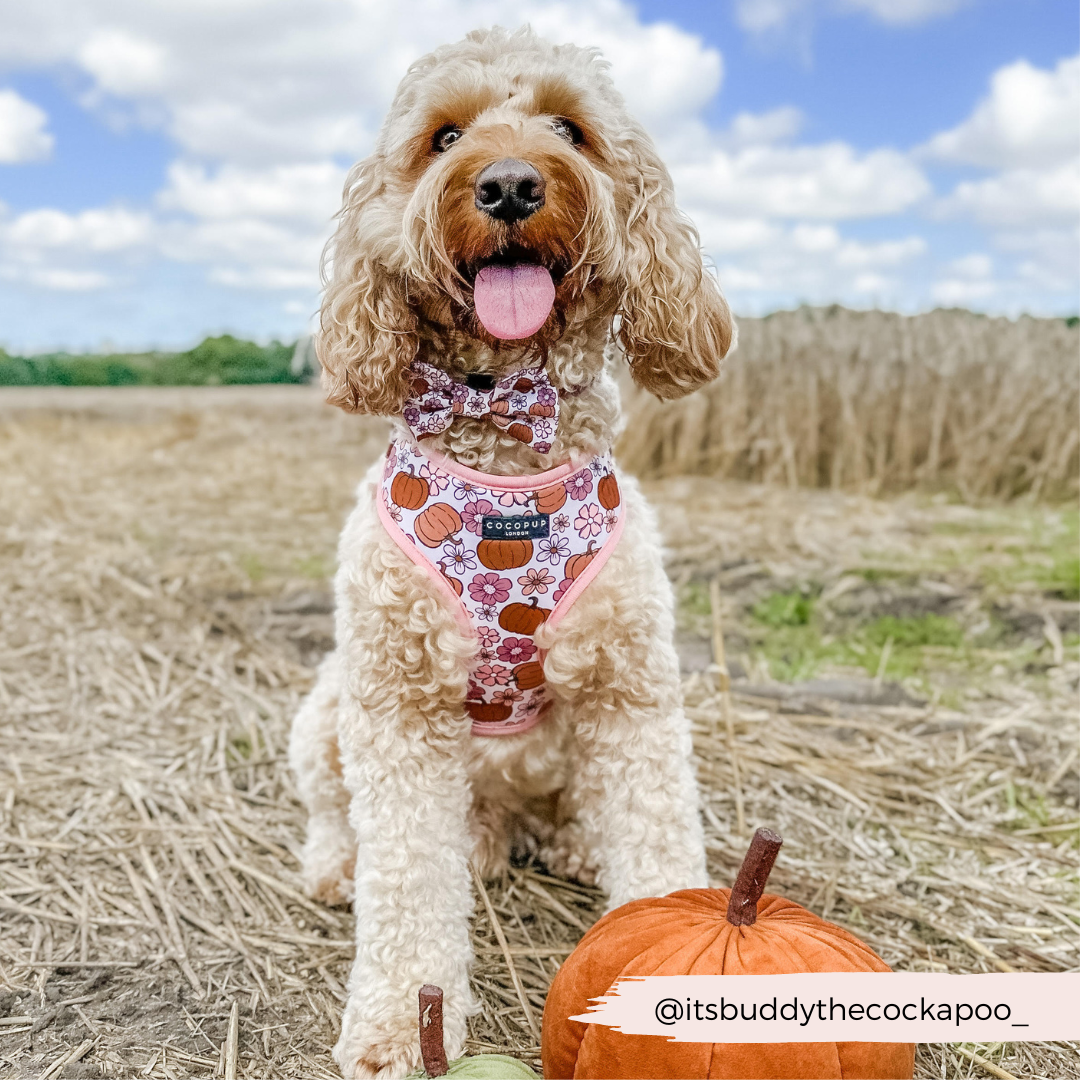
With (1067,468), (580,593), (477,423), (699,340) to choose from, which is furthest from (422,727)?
(1067,468)

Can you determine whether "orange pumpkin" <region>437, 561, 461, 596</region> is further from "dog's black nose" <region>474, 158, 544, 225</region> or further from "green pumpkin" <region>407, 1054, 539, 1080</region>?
"green pumpkin" <region>407, 1054, 539, 1080</region>

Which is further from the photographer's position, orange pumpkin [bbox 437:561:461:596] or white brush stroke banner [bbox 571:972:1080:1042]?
orange pumpkin [bbox 437:561:461:596]

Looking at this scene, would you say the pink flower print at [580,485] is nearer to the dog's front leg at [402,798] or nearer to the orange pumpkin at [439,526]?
the orange pumpkin at [439,526]

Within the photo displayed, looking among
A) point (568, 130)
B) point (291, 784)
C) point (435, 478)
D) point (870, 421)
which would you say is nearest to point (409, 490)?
point (435, 478)

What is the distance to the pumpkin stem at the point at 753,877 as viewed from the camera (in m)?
1.95

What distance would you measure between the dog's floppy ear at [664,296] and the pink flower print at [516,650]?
79 cm

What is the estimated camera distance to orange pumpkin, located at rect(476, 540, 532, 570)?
2.55m

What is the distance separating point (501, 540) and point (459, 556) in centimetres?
11

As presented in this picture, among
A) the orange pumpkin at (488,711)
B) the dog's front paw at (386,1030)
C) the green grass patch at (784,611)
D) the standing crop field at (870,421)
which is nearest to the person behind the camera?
the dog's front paw at (386,1030)

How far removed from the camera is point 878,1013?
1.93m

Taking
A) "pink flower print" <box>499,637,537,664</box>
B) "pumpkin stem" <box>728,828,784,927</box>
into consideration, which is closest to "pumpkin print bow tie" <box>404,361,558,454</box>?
"pink flower print" <box>499,637,537,664</box>

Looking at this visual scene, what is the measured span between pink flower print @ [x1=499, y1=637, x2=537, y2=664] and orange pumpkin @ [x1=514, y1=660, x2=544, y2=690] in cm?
2

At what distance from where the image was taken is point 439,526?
255 cm

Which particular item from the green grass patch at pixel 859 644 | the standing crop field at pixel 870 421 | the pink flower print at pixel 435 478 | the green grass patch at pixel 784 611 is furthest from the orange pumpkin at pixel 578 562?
the standing crop field at pixel 870 421
